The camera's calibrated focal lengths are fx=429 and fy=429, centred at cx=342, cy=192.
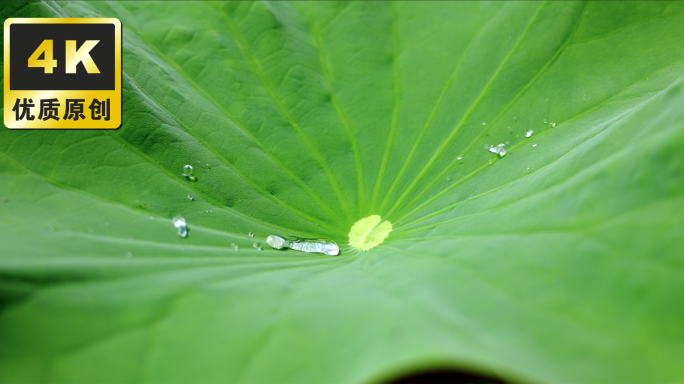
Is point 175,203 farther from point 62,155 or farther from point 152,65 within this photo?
point 152,65

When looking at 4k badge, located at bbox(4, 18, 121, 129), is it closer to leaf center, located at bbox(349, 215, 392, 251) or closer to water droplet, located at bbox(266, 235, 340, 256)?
water droplet, located at bbox(266, 235, 340, 256)

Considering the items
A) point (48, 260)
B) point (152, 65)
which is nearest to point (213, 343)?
point (48, 260)

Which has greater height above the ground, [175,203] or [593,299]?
[175,203]

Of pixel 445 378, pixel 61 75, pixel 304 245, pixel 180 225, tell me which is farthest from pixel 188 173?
pixel 445 378

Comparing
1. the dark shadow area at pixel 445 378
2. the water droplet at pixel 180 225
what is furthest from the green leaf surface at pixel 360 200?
the dark shadow area at pixel 445 378

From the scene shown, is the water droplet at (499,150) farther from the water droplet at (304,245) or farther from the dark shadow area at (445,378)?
the dark shadow area at (445,378)

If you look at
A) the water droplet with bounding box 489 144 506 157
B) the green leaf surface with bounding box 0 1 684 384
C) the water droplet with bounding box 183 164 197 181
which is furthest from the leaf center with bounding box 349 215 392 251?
the water droplet with bounding box 183 164 197 181
